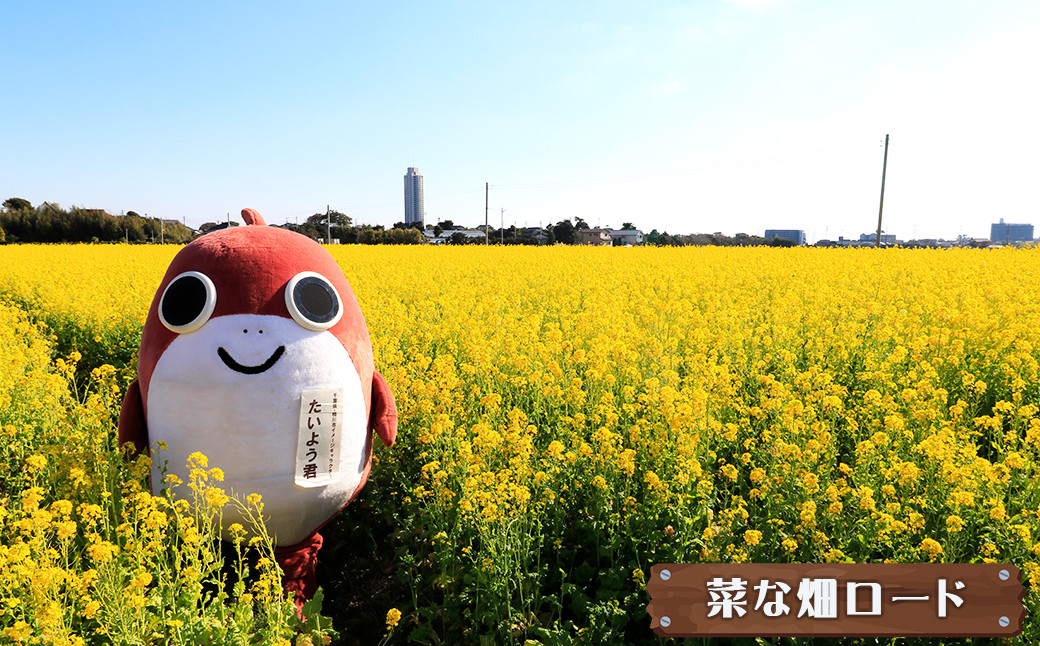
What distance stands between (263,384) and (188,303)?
0.57 meters

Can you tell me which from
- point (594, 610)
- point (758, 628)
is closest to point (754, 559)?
point (758, 628)

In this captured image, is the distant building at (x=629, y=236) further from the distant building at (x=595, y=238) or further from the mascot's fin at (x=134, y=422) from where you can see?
the mascot's fin at (x=134, y=422)

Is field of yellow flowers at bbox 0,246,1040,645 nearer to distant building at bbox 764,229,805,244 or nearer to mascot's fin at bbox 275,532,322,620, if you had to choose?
mascot's fin at bbox 275,532,322,620

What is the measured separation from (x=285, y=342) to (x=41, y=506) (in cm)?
170

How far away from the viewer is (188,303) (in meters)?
2.91

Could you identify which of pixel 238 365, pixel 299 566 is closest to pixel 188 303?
pixel 238 365

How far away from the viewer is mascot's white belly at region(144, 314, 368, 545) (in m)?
2.77

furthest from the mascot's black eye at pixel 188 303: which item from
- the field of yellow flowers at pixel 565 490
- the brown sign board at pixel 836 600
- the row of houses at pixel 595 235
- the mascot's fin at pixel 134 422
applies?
the row of houses at pixel 595 235

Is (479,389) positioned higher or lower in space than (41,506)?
higher

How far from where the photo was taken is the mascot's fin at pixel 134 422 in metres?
3.06

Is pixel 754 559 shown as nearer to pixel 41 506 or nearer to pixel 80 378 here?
pixel 41 506

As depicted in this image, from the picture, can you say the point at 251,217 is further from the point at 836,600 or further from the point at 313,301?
the point at 836,600

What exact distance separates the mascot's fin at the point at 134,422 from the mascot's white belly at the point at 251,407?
18 centimetres

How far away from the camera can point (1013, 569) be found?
224 cm
